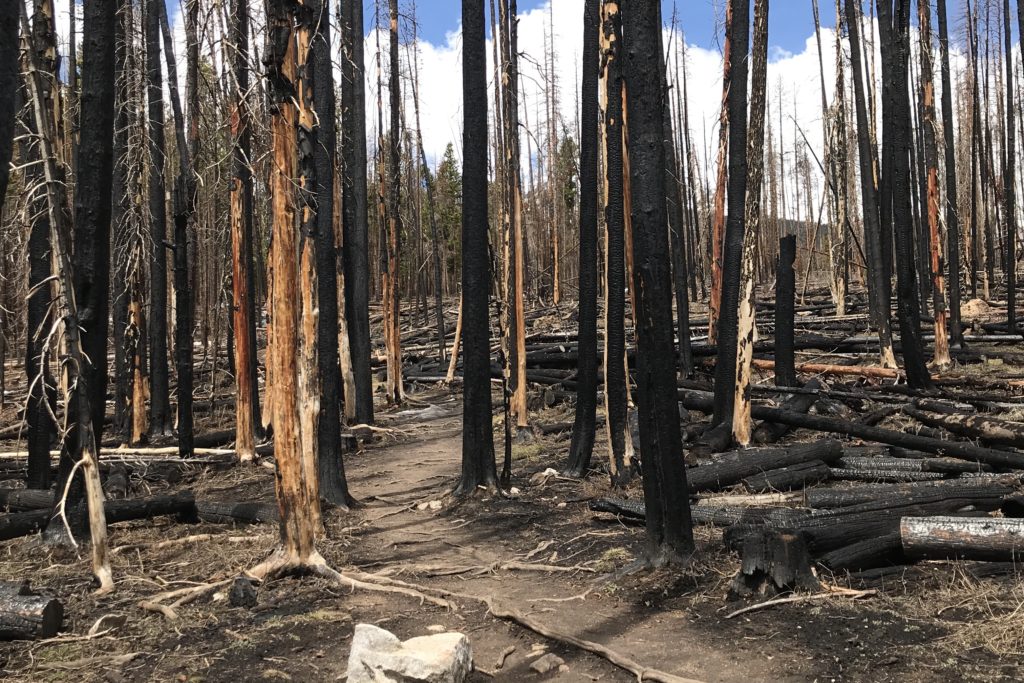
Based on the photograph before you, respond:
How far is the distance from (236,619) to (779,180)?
4142 cm

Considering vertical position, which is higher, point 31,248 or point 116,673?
point 31,248

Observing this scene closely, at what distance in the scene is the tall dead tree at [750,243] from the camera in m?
8.48

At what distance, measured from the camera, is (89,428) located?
512 centimetres

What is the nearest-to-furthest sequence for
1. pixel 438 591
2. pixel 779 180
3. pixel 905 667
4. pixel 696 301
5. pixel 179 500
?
pixel 905 667 → pixel 438 591 → pixel 179 500 → pixel 696 301 → pixel 779 180

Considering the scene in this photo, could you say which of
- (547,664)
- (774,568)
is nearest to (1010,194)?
(774,568)

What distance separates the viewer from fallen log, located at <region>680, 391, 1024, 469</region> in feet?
21.8

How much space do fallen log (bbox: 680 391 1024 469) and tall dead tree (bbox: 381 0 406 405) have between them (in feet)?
25.0

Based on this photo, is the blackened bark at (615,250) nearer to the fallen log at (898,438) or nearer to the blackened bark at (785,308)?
the fallen log at (898,438)

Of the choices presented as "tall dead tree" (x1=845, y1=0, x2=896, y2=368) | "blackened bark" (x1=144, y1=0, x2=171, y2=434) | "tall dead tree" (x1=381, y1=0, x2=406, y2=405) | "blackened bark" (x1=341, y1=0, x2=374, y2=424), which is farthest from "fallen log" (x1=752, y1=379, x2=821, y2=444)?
"blackened bark" (x1=144, y1=0, x2=171, y2=434)

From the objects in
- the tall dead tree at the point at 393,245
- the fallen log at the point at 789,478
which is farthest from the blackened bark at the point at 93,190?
the tall dead tree at the point at 393,245

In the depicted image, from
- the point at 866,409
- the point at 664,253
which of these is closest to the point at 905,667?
the point at 664,253

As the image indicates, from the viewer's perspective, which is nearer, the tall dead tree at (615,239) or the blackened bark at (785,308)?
the tall dead tree at (615,239)

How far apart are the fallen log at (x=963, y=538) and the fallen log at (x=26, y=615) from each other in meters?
4.80

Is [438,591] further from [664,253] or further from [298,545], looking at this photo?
[664,253]
